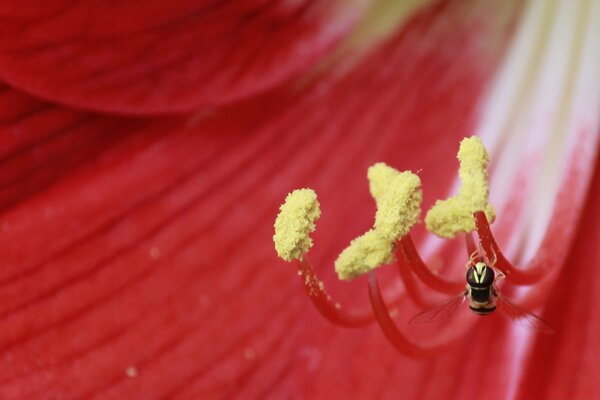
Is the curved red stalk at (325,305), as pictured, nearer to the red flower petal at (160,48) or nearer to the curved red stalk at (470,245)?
the curved red stalk at (470,245)

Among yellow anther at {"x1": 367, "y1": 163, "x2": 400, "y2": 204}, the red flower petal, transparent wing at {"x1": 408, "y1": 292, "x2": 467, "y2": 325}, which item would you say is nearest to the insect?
transparent wing at {"x1": 408, "y1": 292, "x2": 467, "y2": 325}

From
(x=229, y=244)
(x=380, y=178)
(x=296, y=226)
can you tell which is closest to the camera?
(x=296, y=226)

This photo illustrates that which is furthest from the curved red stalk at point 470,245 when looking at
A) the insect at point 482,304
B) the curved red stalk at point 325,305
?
the curved red stalk at point 325,305


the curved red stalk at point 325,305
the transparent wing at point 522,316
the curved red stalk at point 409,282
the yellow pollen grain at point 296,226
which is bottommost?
A: the curved red stalk at point 325,305

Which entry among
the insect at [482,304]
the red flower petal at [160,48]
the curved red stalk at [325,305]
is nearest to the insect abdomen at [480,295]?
the insect at [482,304]

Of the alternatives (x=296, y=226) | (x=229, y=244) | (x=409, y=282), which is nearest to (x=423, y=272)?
(x=409, y=282)

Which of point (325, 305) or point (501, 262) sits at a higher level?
point (501, 262)

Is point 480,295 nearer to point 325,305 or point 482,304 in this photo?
point 482,304

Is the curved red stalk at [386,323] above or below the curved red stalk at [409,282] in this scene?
below
